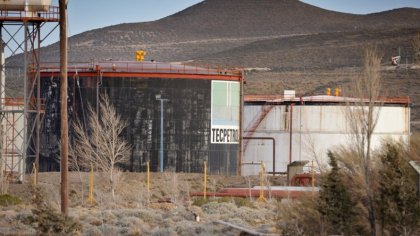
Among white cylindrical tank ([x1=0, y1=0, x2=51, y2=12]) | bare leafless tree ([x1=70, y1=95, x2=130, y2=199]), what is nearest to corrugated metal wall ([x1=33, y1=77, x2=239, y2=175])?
bare leafless tree ([x1=70, y1=95, x2=130, y2=199])

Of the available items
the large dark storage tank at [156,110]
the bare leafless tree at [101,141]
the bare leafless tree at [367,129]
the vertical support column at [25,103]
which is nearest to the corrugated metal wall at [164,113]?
the large dark storage tank at [156,110]

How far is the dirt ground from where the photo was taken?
31.7 metres

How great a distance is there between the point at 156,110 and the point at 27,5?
24.7 ft

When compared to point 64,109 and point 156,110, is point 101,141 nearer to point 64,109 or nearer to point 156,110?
point 156,110

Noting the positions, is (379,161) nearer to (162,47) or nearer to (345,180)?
(345,180)

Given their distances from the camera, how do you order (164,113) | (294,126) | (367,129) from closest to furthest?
(367,129), (164,113), (294,126)

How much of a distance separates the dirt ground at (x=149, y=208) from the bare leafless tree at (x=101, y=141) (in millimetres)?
673

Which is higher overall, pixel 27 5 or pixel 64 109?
pixel 27 5

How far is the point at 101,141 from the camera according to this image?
A: 160 feet

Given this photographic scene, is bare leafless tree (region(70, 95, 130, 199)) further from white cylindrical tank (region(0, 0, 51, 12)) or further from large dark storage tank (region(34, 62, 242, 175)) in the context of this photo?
white cylindrical tank (region(0, 0, 51, 12))

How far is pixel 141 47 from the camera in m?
196

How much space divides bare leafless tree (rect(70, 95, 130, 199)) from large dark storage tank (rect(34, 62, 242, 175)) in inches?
20.9

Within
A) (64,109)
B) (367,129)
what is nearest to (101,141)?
(64,109)

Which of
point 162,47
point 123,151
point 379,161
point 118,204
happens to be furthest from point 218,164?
point 162,47
